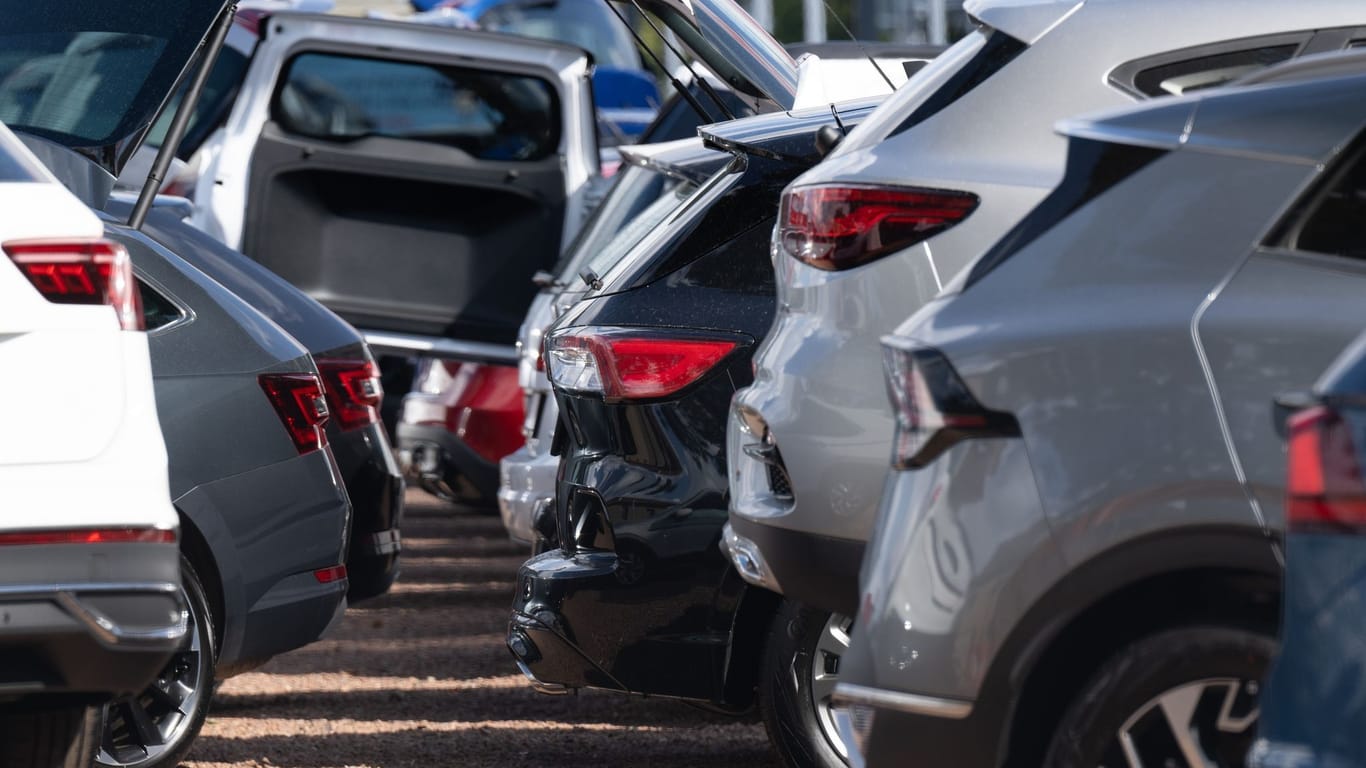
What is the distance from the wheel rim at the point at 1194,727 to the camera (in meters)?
3.47

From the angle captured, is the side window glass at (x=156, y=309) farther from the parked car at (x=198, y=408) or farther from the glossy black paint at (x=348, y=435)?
the glossy black paint at (x=348, y=435)

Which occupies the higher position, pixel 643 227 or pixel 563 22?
pixel 643 227

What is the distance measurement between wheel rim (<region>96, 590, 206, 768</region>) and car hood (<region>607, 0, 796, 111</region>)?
258 cm

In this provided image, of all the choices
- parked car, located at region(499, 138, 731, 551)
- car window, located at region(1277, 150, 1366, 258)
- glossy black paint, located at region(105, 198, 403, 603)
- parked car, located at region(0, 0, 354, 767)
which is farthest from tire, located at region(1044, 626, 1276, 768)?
glossy black paint, located at region(105, 198, 403, 603)

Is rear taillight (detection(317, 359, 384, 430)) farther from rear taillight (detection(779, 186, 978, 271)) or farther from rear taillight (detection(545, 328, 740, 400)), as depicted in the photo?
rear taillight (detection(779, 186, 978, 271))

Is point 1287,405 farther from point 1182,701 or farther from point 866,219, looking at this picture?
point 866,219

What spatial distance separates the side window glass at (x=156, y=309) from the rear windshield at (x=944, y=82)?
2.18 metres

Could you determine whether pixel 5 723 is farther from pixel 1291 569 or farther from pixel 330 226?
pixel 330 226

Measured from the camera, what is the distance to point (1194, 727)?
3.48 metres

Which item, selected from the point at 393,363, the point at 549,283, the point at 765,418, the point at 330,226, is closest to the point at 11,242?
the point at 765,418

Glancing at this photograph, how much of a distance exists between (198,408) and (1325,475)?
3749 millimetres

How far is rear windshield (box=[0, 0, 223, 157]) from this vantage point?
6.39 meters

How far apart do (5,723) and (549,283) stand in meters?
4.21

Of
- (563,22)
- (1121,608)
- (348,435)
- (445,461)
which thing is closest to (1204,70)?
(1121,608)
